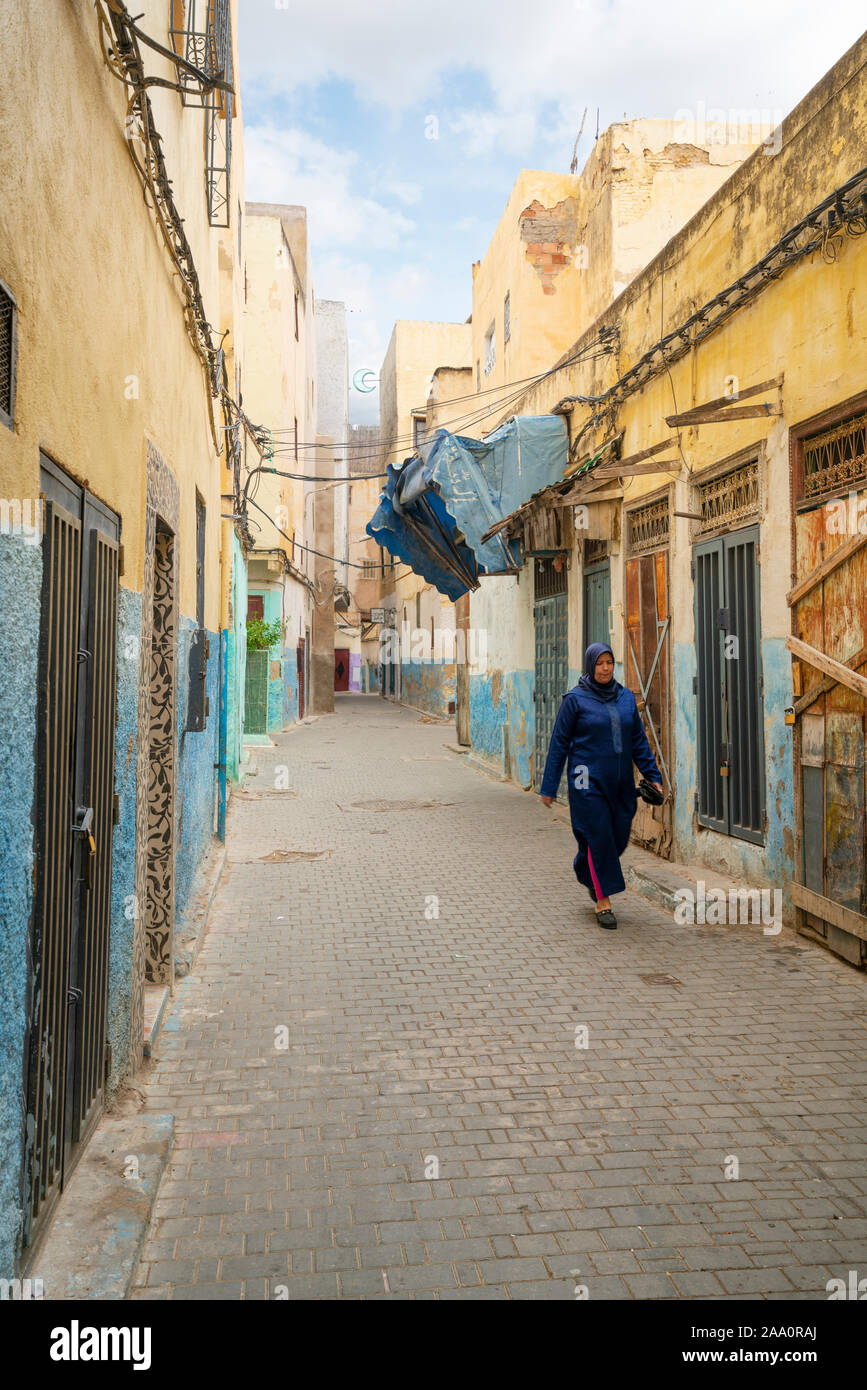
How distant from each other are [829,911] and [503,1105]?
110 inches

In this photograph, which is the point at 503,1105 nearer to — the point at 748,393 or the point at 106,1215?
the point at 106,1215

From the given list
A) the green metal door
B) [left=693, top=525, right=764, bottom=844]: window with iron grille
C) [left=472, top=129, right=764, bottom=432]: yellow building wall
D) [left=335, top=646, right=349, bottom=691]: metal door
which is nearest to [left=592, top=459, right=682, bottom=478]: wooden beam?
[left=693, top=525, right=764, bottom=844]: window with iron grille

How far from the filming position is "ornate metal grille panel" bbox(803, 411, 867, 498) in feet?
18.2

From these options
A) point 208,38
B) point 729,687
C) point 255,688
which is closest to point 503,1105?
point 729,687

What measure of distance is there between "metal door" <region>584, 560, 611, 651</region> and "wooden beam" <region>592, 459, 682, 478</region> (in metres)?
1.89

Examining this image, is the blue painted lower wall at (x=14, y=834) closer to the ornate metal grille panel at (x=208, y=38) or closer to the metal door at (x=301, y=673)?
the ornate metal grille panel at (x=208, y=38)

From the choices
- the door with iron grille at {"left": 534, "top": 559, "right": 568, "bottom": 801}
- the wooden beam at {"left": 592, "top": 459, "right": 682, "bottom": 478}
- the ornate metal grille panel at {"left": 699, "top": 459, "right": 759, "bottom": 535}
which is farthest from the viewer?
the door with iron grille at {"left": 534, "top": 559, "right": 568, "bottom": 801}

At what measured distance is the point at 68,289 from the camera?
2729 millimetres

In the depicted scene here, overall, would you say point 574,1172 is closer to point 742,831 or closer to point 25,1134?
point 25,1134

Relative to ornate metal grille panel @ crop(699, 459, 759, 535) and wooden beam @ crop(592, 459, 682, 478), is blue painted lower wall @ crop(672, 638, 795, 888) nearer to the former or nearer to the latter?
ornate metal grille panel @ crop(699, 459, 759, 535)

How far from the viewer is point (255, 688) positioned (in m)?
21.0

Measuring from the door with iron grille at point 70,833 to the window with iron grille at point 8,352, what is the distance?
0.39 meters

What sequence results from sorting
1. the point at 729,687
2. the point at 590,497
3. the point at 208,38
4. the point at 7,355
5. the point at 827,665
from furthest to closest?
the point at 590,497, the point at 729,687, the point at 827,665, the point at 208,38, the point at 7,355

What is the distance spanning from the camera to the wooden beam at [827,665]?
5.37 metres
